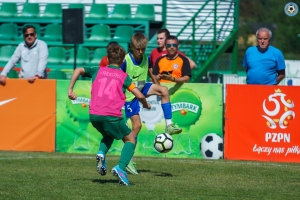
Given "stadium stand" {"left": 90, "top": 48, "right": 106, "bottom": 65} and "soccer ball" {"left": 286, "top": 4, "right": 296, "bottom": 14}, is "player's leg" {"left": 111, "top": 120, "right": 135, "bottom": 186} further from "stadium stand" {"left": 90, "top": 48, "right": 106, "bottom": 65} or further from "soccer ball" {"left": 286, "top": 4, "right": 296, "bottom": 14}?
"stadium stand" {"left": 90, "top": 48, "right": 106, "bottom": 65}

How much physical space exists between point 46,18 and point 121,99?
14443mm

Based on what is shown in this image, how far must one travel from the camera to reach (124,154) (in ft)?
28.4

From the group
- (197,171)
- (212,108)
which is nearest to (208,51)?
(212,108)

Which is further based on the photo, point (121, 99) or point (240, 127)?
point (240, 127)

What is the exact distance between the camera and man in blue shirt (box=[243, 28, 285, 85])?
1262cm

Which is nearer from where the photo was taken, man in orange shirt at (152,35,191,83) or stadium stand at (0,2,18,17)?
man in orange shirt at (152,35,191,83)

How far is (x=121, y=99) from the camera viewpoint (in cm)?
861

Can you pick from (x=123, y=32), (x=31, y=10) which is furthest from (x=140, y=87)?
(x=31, y=10)

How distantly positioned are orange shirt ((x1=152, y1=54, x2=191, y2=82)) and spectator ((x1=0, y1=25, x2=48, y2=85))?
2480 mm

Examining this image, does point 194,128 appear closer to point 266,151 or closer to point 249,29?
point 266,151

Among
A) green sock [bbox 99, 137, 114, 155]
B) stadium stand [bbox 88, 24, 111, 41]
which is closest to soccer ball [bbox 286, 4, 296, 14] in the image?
stadium stand [bbox 88, 24, 111, 41]

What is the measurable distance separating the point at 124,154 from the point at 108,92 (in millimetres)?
765

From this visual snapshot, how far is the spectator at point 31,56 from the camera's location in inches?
538

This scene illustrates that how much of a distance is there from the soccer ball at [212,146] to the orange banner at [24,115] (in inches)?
108
